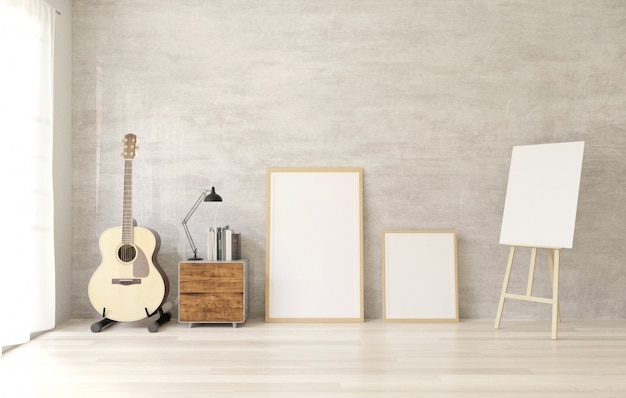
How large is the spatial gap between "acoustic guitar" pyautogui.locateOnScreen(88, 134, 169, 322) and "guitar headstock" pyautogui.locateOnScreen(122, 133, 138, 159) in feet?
1.32

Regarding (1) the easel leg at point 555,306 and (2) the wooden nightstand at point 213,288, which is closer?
(1) the easel leg at point 555,306

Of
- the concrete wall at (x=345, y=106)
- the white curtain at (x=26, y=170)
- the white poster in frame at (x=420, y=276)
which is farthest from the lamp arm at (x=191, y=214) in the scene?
the white poster in frame at (x=420, y=276)

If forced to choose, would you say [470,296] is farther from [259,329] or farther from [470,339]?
[259,329]

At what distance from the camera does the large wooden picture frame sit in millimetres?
4367

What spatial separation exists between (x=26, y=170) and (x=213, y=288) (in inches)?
58.0

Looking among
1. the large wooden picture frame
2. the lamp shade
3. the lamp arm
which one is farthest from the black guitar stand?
the lamp shade

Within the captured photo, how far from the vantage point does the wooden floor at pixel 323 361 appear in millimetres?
2711

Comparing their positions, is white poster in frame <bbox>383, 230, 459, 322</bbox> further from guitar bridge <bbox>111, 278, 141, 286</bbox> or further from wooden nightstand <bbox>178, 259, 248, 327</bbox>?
guitar bridge <bbox>111, 278, 141, 286</bbox>

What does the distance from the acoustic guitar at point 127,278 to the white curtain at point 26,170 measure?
332 millimetres

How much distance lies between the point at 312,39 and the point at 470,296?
7.77 feet

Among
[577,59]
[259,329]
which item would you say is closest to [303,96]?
[259,329]

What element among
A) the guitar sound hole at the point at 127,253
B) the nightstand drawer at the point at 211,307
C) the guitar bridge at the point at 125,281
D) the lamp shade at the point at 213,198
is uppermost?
the lamp shade at the point at 213,198

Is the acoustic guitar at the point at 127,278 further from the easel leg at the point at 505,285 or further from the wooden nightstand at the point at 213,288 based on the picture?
the easel leg at the point at 505,285

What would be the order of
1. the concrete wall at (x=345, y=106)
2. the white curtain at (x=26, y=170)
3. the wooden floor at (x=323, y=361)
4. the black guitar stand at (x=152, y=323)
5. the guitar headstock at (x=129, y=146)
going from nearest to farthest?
the wooden floor at (x=323, y=361) → the white curtain at (x=26, y=170) → the black guitar stand at (x=152, y=323) → the guitar headstock at (x=129, y=146) → the concrete wall at (x=345, y=106)
